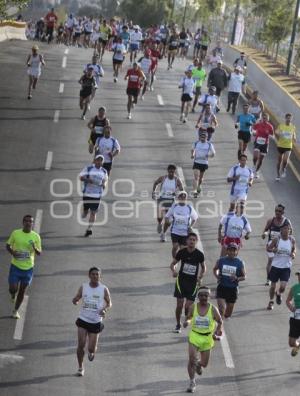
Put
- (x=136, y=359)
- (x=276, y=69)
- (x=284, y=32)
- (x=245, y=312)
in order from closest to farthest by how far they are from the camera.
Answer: (x=136, y=359)
(x=245, y=312)
(x=276, y=69)
(x=284, y=32)

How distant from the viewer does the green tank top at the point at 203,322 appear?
627 inches

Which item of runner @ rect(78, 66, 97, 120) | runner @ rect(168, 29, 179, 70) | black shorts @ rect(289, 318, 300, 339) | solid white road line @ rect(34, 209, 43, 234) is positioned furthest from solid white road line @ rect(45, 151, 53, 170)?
runner @ rect(168, 29, 179, 70)

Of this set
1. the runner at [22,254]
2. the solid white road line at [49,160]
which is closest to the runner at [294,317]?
the runner at [22,254]

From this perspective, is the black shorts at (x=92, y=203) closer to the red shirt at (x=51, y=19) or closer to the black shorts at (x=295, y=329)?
the black shorts at (x=295, y=329)

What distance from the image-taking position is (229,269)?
18.2 meters

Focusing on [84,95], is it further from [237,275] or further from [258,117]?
[237,275]

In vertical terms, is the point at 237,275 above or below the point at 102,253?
above

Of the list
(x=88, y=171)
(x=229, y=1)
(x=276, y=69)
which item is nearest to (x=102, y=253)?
(x=88, y=171)

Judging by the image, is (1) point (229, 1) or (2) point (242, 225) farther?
(1) point (229, 1)

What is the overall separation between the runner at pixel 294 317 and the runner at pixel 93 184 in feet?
21.9

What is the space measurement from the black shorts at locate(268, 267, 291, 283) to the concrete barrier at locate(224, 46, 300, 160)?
1228 cm

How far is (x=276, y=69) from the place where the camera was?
53.1 metres

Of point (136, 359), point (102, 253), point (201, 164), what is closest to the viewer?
point (136, 359)

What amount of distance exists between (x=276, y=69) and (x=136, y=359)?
123 feet
